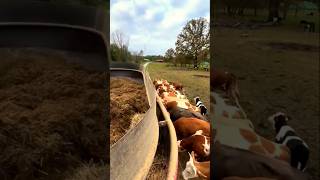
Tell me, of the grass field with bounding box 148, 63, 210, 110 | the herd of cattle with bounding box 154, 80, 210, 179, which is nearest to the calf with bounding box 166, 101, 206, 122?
the herd of cattle with bounding box 154, 80, 210, 179

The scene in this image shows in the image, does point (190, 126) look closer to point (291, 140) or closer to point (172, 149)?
point (172, 149)

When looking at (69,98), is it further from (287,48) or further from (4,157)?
(287,48)

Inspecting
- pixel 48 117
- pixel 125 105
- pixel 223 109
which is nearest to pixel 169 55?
pixel 125 105

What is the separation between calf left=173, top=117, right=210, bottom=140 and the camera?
9.77ft

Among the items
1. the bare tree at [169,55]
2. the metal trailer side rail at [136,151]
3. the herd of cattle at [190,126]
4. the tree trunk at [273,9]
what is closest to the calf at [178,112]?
the herd of cattle at [190,126]

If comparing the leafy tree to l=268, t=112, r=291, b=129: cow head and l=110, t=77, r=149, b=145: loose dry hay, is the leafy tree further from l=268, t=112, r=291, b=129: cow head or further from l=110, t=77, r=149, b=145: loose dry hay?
l=268, t=112, r=291, b=129: cow head

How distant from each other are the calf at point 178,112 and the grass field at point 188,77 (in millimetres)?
120

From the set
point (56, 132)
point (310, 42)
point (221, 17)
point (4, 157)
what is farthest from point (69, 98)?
point (310, 42)

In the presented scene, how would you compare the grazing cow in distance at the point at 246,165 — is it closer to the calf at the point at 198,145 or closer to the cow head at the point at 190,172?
the cow head at the point at 190,172

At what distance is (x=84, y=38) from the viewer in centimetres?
248

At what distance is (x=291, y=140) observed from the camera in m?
1.95

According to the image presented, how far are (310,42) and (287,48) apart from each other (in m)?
0.16

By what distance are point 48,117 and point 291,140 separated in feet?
3.79

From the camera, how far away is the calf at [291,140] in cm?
187
